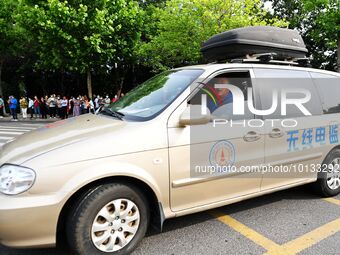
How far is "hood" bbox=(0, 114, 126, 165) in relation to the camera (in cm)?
263

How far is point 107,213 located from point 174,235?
0.90m

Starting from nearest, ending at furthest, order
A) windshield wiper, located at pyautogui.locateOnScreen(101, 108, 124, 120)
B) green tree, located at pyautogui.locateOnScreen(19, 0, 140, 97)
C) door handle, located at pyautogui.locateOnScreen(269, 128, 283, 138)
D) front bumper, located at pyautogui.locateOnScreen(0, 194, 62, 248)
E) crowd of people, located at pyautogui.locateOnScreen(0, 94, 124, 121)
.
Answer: front bumper, located at pyautogui.locateOnScreen(0, 194, 62, 248)
windshield wiper, located at pyautogui.locateOnScreen(101, 108, 124, 120)
door handle, located at pyautogui.locateOnScreen(269, 128, 283, 138)
green tree, located at pyautogui.locateOnScreen(19, 0, 140, 97)
crowd of people, located at pyautogui.locateOnScreen(0, 94, 124, 121)

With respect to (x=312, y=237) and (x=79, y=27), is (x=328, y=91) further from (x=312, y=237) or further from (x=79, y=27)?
(x=79, y=27)

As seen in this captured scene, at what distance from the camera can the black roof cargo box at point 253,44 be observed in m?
4.08

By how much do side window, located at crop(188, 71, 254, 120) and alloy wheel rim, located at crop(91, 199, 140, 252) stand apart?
121cm

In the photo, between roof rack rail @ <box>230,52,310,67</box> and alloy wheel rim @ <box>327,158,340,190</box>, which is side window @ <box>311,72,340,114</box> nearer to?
roof rack rail @ <box>230,52,310,67</box>

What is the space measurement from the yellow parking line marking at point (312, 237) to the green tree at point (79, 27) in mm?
15186

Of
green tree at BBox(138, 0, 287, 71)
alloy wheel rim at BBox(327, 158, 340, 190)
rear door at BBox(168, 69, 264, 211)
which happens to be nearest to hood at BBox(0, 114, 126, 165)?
rear door at BBox(168, 69, 264, 211)

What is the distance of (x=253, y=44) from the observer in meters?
4.11

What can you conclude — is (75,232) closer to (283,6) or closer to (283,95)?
(283,95)

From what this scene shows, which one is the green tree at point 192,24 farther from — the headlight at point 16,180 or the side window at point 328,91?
the headlight at point 16,180

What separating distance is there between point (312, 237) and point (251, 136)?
119cm

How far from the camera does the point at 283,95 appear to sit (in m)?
3.81

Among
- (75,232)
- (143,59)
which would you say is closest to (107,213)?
(75,232)
